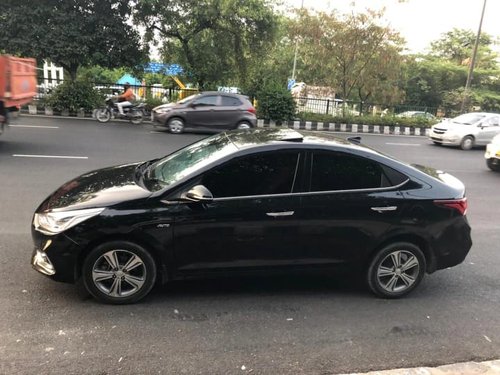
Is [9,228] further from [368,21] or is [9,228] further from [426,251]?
[368,21]

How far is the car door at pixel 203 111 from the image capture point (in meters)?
15.9

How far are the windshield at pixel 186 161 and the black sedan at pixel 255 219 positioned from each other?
0.02 meters

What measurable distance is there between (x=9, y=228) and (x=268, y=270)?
3.28 m

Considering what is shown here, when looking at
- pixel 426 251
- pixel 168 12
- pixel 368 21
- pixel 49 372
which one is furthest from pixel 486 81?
pixel 49 372

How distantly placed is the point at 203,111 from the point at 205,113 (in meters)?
0.10

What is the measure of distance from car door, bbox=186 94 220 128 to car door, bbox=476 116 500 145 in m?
9.75

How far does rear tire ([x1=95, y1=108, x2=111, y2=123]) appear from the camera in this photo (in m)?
17.3

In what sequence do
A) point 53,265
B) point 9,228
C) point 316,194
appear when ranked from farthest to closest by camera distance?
point 9,228 < point 316,194 < point 53,265

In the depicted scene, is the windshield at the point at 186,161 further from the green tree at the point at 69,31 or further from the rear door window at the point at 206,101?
the green tree at the point at 69,31

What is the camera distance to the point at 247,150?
3977 mm

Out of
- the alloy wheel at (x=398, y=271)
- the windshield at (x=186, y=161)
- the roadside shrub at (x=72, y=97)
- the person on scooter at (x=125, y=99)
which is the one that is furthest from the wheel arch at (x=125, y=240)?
the roadside shrub at (x=72, y=97)

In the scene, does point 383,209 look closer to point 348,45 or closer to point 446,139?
point 446,139

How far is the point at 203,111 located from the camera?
1598cm

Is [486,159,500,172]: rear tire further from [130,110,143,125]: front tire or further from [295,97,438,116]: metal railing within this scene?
[130,110,143,125]: front tire
